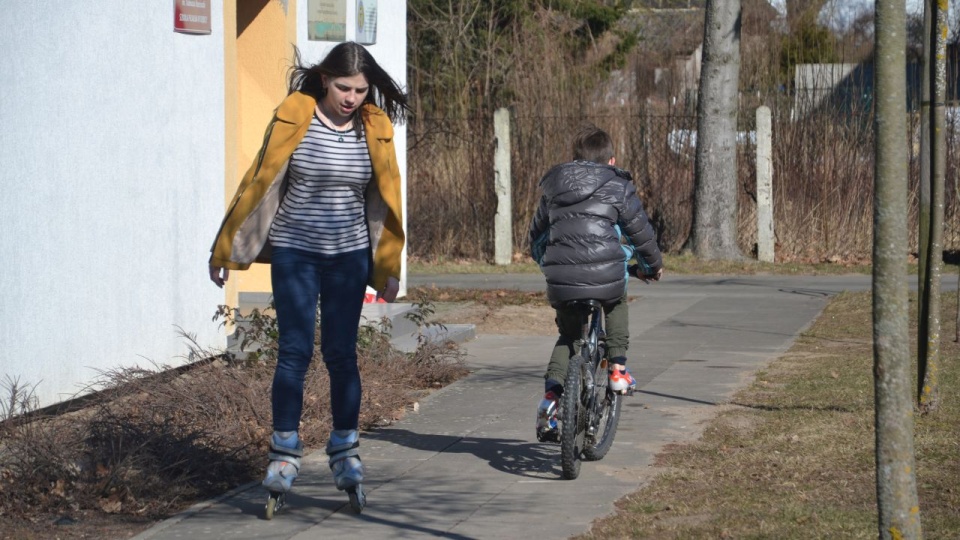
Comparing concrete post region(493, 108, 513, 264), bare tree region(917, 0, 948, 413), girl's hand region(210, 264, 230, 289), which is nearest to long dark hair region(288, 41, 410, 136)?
girl's hand region(210, 264, 230, 289)

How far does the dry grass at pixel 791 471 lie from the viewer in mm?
Result: 5004

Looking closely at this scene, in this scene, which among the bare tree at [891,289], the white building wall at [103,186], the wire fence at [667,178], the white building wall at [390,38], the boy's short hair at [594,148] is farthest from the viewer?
the wire fence at [667,178]

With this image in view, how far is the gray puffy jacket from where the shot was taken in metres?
5.97

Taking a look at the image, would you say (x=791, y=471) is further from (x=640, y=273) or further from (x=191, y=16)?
(x=191, y=16)

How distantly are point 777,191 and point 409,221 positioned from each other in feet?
17.1

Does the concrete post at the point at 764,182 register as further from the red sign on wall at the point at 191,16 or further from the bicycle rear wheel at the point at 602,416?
the bicycle rear wheel at the point at 602,416

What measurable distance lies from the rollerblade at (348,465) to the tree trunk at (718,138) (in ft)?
43.6

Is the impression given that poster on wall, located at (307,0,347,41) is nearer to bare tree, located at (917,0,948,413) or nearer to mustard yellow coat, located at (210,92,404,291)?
bare tree, located at (917,0,948,413)

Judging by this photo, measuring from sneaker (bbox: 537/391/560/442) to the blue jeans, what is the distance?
1.01 meters

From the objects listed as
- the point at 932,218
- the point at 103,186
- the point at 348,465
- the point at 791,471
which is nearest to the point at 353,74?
the point at 348,465

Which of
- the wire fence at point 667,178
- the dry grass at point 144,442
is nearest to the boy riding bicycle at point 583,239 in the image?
the dry grass at point 144,442

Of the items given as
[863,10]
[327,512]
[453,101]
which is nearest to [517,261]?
[453,101]

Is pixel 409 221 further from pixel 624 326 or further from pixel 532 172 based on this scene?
pixel 624 326

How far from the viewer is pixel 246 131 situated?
11.7 m
